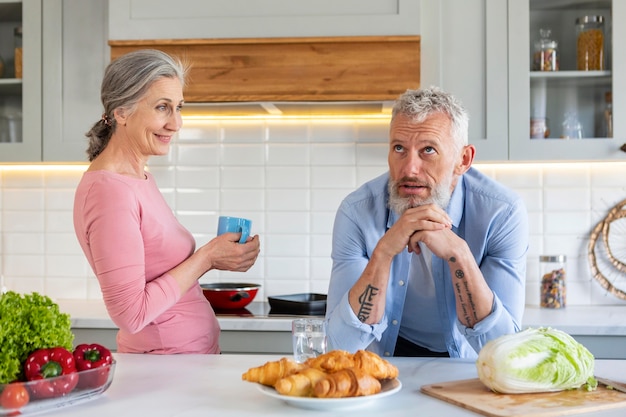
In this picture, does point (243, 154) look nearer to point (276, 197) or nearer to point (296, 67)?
point (276, 197)

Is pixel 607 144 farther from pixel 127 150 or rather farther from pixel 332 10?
pixel 127 150

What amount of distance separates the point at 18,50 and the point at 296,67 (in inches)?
51.9

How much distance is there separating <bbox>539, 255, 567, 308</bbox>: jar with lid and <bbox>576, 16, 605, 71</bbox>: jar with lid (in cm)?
81

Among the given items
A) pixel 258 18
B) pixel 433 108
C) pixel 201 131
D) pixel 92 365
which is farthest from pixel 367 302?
pixel 201 131

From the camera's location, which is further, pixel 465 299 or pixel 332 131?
pixel 332 131

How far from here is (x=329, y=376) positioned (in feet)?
4.18

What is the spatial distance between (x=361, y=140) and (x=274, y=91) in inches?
24.0

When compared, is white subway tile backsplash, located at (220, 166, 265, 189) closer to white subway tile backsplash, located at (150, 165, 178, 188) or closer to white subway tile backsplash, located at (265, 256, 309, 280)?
→ white subway tile backsplash, located at (150, 165, 178, 188)

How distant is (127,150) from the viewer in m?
1.91

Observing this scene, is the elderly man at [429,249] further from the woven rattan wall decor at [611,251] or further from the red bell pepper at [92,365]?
the woven rattan wall decor at [611,251]

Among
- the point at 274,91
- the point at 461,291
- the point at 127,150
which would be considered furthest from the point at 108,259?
the point at 274,91

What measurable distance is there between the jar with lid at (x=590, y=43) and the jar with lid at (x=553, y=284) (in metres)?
0.81

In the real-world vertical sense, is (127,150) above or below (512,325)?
above

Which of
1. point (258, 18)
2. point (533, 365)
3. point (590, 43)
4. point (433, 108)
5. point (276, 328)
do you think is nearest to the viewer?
point (533, 365)
